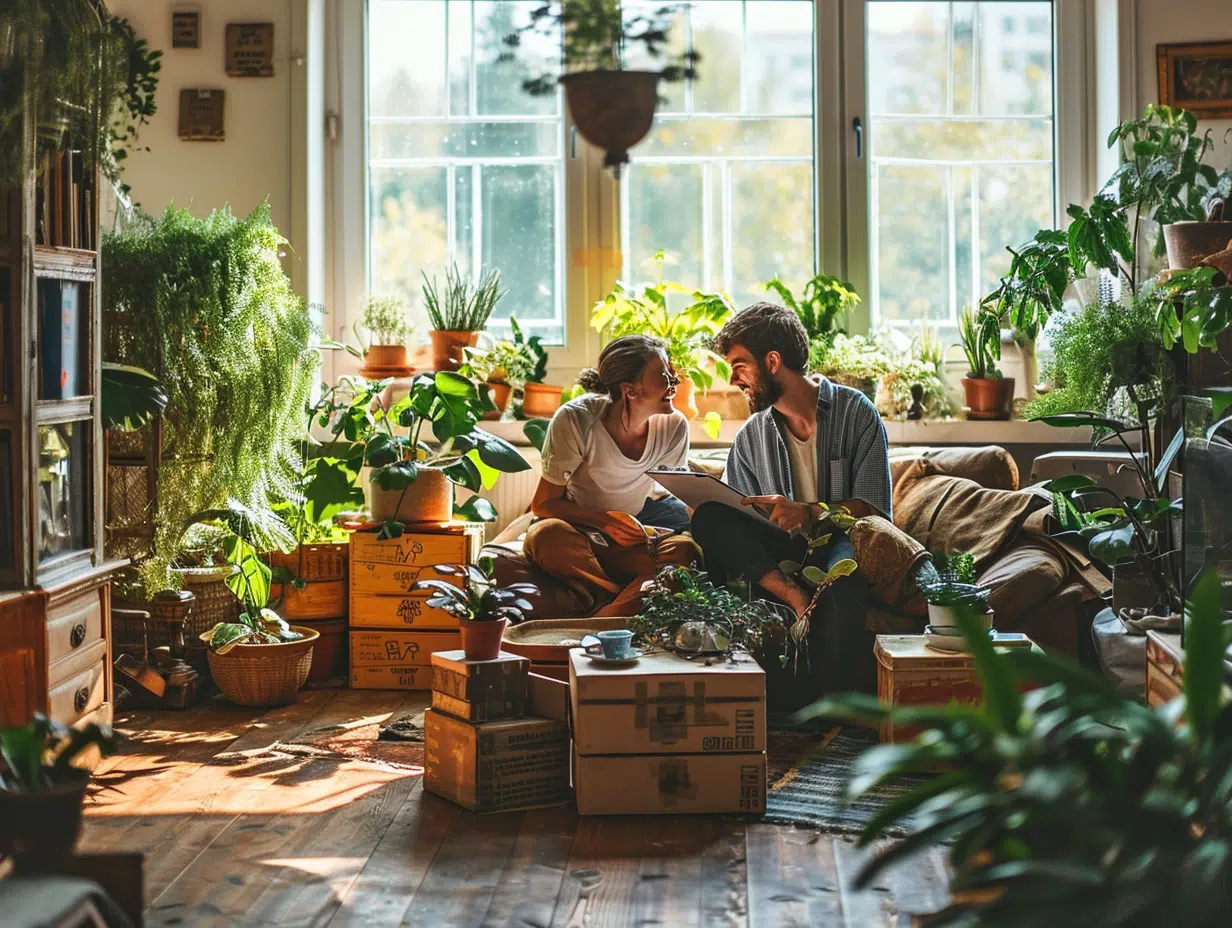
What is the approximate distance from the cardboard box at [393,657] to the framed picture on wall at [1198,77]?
3.25 meters

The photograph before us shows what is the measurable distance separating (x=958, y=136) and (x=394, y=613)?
2868 millimetres

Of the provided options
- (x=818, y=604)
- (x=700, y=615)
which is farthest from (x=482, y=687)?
(x=818, y=604)

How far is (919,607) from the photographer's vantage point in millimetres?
3951

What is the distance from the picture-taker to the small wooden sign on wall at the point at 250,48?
511 cm

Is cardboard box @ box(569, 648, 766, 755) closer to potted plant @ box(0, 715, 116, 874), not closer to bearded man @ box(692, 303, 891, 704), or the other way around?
bearded man @ box(692, 303, 891, 704)

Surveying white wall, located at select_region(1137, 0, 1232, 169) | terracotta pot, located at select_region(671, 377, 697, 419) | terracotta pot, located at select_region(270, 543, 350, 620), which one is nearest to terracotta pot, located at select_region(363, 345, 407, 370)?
terracotta pot, located at select_region(270, 543, 350, 620)

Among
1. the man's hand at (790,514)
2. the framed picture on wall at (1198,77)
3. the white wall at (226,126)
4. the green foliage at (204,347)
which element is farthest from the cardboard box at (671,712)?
the framed picture on wall at (1198,77)

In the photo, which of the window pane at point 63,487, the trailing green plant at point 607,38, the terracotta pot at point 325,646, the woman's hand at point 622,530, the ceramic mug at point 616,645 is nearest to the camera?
the trailing green plant at point 607,38

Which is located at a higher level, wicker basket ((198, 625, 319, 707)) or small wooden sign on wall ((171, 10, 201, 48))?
small wooden sign on wall ((171, 10, 201, 48))

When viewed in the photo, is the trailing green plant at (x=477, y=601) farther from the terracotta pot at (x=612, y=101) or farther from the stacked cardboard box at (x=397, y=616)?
the terracotta pot at (x=612, y=101)

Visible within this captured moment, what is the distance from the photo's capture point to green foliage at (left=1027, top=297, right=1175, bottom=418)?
386cm

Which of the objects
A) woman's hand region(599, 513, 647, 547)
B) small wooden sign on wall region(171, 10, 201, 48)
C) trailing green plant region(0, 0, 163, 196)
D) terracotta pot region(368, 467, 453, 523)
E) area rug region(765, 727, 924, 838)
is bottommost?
area rug region(765, 727, 924, 838)

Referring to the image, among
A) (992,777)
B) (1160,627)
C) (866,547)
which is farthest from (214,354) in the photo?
(992,777)

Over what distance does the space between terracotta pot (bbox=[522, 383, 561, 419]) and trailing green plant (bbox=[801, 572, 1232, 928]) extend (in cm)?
360
